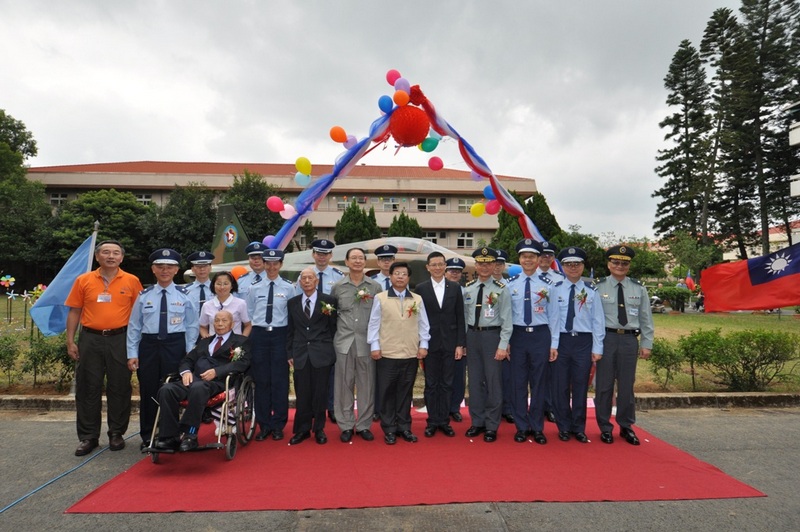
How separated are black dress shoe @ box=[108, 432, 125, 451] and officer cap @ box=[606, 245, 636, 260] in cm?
489

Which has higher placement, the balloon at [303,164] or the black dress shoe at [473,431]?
the balloon at [303,164]

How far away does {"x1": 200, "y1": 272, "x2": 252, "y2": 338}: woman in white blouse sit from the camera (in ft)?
14.7

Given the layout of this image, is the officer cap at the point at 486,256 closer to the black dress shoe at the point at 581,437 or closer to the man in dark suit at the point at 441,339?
the man in dark suit at the point at 441,339

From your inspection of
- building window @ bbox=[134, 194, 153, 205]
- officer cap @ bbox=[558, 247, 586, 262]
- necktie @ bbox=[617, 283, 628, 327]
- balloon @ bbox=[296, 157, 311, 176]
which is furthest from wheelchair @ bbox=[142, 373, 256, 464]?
building window @ bbox=[134, 194, 153, 205]

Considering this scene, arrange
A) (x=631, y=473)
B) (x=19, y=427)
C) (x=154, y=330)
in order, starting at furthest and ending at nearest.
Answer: (x=19, y=427) < (x=154, y=330) < (x=631, y=473)

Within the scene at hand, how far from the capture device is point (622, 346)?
15.1ft

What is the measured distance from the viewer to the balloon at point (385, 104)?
24.5 ft

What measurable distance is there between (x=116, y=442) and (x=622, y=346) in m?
4.73

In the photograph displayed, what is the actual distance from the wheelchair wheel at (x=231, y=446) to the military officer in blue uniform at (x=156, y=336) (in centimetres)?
85

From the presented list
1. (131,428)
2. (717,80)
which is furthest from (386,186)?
(131,428)

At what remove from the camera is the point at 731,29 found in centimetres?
2761

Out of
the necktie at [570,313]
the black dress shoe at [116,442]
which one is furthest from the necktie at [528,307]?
the black dress shoe at [116,442]

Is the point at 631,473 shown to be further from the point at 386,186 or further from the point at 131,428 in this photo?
the point at 386,186

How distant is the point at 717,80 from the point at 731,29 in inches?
110
